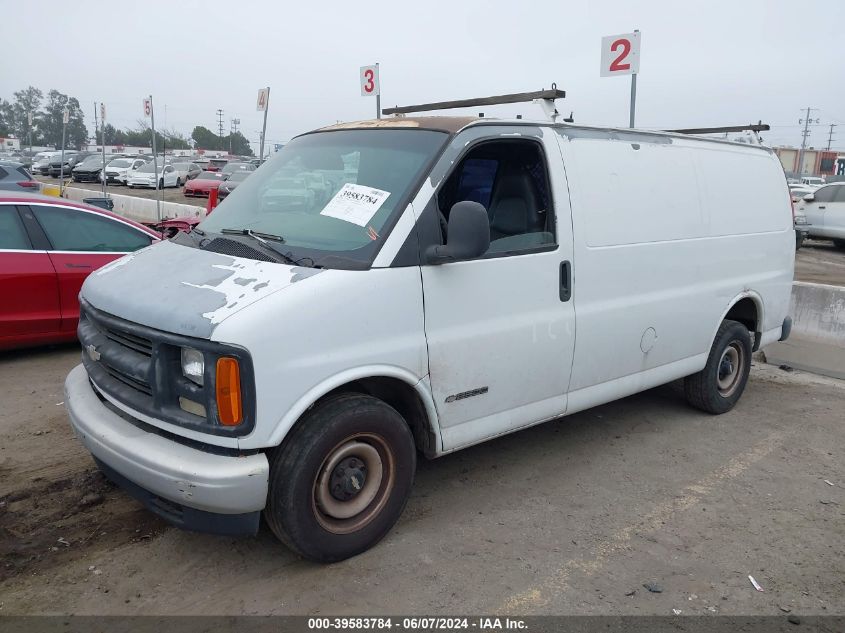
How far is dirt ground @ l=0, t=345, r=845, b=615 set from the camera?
313cm

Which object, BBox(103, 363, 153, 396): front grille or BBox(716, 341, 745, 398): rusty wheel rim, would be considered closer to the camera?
BBox(103, 363, 153, 396): front grille

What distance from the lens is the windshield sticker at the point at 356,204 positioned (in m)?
3.48

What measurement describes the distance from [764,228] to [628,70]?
10.7 feet

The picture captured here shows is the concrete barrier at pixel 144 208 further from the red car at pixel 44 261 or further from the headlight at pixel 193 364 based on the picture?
the headlight at pixel 193 364

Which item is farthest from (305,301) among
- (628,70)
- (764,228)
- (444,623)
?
(628,70)

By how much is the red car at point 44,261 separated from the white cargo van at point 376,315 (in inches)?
116

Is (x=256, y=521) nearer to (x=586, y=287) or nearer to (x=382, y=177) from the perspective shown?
(x=382, y=177)

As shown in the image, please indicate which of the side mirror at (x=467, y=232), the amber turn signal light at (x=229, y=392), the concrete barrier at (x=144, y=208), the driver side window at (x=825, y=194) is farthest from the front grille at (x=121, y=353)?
the driver side window at (x=825, y=194)

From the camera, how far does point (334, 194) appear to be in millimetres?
3686

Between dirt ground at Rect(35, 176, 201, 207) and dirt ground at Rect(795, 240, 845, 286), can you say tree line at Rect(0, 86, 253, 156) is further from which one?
dirt ground at Rect(795, 240, 845, 286)

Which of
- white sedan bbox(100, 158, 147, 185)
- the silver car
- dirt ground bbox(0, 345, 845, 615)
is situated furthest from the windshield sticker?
white sedan bbox(100, 158, 147, 185)

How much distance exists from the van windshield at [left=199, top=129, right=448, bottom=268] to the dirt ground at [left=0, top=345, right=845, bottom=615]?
1.50 meters

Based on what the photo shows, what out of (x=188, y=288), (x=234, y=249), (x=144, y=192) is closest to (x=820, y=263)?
(x=234, y=249)

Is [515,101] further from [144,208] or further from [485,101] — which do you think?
[144,208]
